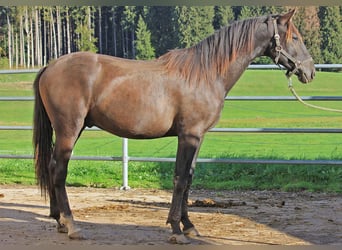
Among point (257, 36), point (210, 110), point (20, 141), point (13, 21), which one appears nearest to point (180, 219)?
point (210, 110)

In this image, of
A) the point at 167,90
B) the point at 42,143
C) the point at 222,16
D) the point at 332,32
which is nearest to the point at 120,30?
the point at 222,16

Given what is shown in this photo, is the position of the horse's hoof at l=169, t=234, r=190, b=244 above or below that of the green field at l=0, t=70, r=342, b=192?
above

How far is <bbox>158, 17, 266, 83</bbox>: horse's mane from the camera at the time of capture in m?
4.61

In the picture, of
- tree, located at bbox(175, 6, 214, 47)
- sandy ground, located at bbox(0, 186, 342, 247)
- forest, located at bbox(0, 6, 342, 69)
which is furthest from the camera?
forest, located at bbox(0, 6, 342, 69)

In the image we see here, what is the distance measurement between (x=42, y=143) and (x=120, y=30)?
554 inches

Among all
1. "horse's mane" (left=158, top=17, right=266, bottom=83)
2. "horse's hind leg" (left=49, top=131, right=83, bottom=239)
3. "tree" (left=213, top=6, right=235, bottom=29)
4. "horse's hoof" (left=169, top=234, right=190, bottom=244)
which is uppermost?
"horse's mane" (left=158, top=17, right=266, bottom=83)

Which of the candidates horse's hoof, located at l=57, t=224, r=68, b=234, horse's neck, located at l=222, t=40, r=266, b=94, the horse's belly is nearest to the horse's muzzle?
horse's neck, located at l=222, t=40, r=266, b=94

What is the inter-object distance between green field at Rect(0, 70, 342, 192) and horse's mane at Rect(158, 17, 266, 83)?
2.93 metres

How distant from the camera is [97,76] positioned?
4.62 metres

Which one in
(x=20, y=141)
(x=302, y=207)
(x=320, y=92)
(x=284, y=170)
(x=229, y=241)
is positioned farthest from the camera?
(x=320, y=92)

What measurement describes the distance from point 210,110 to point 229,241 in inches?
39.4

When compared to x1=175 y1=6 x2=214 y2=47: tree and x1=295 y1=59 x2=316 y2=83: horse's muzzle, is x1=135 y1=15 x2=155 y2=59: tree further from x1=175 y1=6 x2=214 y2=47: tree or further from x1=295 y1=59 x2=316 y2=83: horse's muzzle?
x1=295 y1=59 x2=316 y2=83: horse's muzzle

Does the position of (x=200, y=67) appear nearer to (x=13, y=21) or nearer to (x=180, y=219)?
(x=180, y=219)

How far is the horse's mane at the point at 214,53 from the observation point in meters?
4.61
